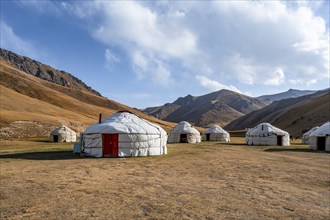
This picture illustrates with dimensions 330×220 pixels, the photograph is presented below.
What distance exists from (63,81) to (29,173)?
16040 cm

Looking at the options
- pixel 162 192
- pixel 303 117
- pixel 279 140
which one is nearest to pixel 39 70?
pixel 303 117

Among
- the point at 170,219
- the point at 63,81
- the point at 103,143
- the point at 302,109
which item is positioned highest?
the point at 63,81

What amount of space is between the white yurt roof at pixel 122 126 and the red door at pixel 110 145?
325 mm

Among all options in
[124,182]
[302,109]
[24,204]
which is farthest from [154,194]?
[302,109]

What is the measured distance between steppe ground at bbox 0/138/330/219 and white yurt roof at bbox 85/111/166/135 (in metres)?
5.26

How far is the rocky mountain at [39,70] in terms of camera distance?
Result: 164625 mm

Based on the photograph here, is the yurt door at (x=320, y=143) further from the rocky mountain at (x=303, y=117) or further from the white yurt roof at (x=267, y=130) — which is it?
the rocky mountain at (x=303, y=117)

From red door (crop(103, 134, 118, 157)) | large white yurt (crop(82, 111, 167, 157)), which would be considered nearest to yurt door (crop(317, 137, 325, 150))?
large white yurt (crop(82, 111, 167, 157))

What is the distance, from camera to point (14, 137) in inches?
1793

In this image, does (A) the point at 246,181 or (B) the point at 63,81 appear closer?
(A) the point at 246,181

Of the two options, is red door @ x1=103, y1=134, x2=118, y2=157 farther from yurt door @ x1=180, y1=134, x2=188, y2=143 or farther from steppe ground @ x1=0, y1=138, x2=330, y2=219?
yurt door @ x1=180, y1=134, x2=188, y2=143

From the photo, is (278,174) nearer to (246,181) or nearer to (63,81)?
(246,181)

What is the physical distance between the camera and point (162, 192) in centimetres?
1006

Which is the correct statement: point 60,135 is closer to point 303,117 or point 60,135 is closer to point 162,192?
point 162,192
